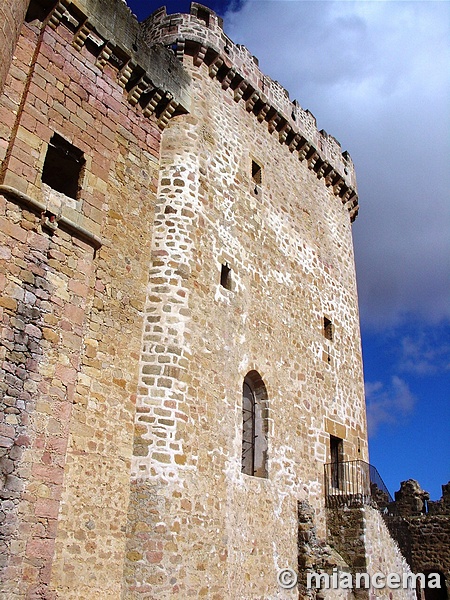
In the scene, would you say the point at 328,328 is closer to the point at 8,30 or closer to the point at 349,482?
the point at 349,482

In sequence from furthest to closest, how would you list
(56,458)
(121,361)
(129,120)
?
(129,120), (121,361), (56,458)

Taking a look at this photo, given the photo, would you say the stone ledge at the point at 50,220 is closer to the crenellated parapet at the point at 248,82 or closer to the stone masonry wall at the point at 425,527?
the crenellated parapet at the point at 248,82

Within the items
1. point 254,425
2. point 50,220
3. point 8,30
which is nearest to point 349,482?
point 254,425

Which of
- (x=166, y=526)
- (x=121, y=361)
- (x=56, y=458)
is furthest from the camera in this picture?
(x=121, y=361)

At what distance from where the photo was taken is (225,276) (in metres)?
10.0

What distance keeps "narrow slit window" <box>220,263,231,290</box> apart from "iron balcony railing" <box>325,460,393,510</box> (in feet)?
13.7

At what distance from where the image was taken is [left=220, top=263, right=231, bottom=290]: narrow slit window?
32.7 feet

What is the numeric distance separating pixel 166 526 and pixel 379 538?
5276 millimetres

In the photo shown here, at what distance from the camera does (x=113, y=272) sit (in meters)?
8.27

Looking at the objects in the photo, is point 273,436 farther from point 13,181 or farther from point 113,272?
point 13,181

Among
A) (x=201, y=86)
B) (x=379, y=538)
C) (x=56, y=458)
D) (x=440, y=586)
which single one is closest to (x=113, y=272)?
(x=56, y=458)

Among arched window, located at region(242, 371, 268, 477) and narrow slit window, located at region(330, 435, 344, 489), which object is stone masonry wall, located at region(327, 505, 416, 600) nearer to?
narrow slit window, located at region(330, 435, 344, 489)

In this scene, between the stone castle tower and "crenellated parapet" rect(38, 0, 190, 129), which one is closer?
the stone castle tower

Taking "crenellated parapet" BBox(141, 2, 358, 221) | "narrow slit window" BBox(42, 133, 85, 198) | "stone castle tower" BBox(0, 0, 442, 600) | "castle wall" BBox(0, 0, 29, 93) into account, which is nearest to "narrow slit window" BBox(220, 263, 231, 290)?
"stone castle tower" BBox(0, 0, 442, 600)
